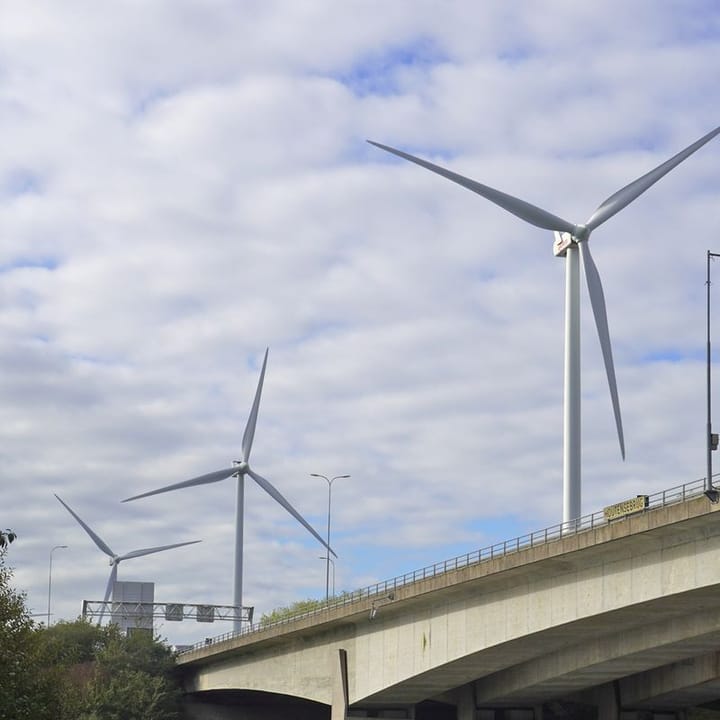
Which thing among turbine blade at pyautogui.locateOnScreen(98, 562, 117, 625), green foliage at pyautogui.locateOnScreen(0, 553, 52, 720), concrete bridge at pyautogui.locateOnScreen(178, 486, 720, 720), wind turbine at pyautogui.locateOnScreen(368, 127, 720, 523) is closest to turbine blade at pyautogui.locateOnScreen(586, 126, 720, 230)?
wind turbine at pyautogui.locateOnScreen(368, 127, 720, 523)

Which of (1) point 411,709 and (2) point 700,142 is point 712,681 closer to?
(1) point 411,709

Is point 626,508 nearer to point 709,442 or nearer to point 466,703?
point 709,442

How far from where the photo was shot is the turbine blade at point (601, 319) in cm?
6531

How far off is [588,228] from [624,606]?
25.4 m

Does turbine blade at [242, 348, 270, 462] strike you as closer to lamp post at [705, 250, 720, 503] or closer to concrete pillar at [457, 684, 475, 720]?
concrete pillar at [457, 684, 475, 720]

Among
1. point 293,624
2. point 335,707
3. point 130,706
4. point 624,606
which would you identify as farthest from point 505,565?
point 130,706

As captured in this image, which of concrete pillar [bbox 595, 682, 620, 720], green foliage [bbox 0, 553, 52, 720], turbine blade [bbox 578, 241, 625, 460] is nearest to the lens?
green foliage [bbox 0, 553, 52, 720]

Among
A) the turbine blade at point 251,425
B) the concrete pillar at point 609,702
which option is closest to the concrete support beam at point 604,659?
the concrete pillar at point 609,702

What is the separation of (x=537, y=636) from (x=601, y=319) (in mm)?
16770

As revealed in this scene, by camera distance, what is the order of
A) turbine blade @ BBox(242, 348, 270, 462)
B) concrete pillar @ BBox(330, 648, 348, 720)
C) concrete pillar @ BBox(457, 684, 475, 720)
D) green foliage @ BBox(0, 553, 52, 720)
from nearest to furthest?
green foliage @ BBox(0, 553, 52, 720), concrete pillar @ BBox(330, 648, 348, 720), concrete pillar @ BBox(457, 684, 475, 720), turbine blade @ BBox(242, 348, 270, 462)

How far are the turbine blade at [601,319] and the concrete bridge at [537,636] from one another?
7.56 meters

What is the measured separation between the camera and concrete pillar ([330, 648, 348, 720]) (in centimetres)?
8056

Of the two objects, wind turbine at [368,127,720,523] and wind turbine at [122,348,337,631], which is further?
wind turbine at [122,348,337,631]

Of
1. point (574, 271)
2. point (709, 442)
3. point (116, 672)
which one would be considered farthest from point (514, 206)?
point (116, 672)
